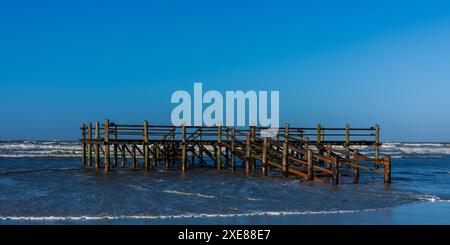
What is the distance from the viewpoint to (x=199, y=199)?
1573 centimetres

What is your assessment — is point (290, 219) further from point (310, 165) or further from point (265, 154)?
point (265, 154)

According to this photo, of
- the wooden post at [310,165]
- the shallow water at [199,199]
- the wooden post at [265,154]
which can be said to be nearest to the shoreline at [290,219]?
the shallow water at [199,199]

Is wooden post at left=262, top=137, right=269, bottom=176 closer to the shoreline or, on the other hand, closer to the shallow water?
the shallow water

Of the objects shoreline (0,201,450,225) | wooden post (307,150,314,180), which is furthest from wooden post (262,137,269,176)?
shoreline (0,201,450,225)

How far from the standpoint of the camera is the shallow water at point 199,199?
12383 mm

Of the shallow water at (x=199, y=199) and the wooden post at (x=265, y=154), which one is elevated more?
the wooden post at (x=265, y=154)

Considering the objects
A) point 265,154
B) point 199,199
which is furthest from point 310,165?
point 199,199

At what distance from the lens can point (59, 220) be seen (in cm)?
1188

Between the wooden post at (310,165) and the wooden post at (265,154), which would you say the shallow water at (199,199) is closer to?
the wooden post at (310,165)

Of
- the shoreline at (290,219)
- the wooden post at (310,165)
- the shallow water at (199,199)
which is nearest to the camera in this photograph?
the shoreline at (290,219)
